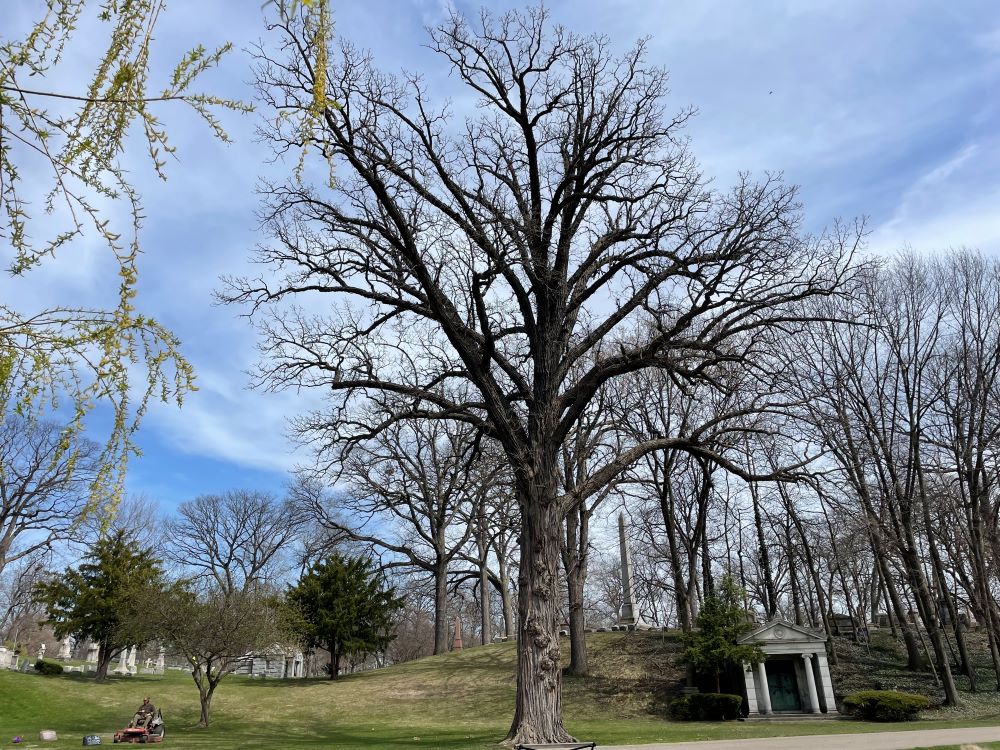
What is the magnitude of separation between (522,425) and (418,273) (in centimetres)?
413

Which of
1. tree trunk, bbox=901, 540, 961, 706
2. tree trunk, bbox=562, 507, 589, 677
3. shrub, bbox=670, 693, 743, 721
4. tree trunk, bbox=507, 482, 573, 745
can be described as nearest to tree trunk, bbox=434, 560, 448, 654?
tree trunk, bbox=562, 507, 589, 677

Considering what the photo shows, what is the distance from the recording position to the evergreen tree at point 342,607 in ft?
113

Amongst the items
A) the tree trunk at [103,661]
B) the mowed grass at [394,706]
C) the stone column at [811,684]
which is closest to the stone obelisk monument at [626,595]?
the mowed grass at [394,706]

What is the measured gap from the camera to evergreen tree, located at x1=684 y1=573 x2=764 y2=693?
24.5 metres

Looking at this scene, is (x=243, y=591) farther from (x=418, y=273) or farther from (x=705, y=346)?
(x=705, y=346)

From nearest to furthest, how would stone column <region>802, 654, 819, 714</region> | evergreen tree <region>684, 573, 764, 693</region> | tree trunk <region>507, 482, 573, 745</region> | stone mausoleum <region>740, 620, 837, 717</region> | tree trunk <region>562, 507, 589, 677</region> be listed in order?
tree trunk <region>507, 482, 573, 745</region>
evergreen tree <region>684, 573, 764, 693</region>
stone column <region>802, 654, 819, 714</region>
stone mausoleum <region>740, 620, 837, 717</region>
tree trunk <region>562, 507, 589, 677</region>

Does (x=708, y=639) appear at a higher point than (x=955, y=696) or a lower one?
higher

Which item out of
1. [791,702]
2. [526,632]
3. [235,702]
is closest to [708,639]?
[791,702]

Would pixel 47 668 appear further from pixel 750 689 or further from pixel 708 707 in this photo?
pixel 750 689

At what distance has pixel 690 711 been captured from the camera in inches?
931

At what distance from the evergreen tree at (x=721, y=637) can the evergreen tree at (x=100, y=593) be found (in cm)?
2414

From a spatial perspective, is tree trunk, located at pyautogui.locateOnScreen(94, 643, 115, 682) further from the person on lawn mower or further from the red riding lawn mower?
the red riding lawn mower

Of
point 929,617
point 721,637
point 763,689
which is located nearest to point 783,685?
point 763,689

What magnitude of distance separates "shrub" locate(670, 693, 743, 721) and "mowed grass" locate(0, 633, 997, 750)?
1.11 metres
